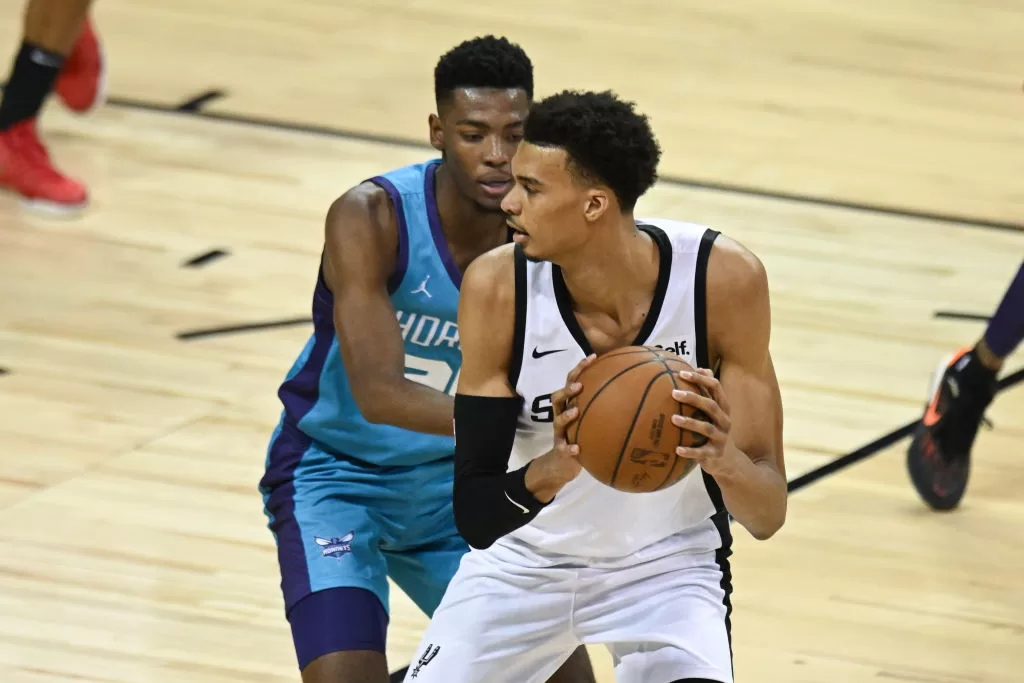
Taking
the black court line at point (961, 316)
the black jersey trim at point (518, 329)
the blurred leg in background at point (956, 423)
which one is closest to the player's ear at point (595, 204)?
the black jersey trim at point (518, 329)

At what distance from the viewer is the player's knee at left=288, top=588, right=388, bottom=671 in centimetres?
357

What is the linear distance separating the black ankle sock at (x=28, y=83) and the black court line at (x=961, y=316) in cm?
402

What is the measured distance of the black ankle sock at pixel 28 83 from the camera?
302 inches

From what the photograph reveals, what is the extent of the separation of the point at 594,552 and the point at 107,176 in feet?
17.7

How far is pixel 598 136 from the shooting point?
3.10 metres

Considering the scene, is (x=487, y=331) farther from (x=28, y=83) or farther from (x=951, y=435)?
(x=28, y=83)

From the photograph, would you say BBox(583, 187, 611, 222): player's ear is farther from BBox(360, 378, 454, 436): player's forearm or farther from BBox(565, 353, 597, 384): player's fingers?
BBox(360, 378, 454, 436): player's forearm

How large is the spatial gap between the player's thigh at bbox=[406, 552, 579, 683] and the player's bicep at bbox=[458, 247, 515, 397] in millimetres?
398

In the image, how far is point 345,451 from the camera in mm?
3930

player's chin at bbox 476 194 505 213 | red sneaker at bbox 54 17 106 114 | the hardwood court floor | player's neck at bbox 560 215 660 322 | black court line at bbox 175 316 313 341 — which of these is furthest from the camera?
red sneaker at bbox 54 17 106 114

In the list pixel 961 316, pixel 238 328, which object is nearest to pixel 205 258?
pixel 238 328

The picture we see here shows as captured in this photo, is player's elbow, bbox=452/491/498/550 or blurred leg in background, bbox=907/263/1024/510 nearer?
player's elbow, bbox=452/491/498/550

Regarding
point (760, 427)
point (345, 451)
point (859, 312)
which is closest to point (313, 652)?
point (345, 451)

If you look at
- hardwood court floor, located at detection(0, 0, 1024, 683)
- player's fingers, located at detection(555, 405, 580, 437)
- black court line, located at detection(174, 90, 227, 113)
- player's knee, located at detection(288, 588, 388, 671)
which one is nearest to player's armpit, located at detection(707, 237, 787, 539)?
player's fingers, located at detection(555, 405, 580, 437)
